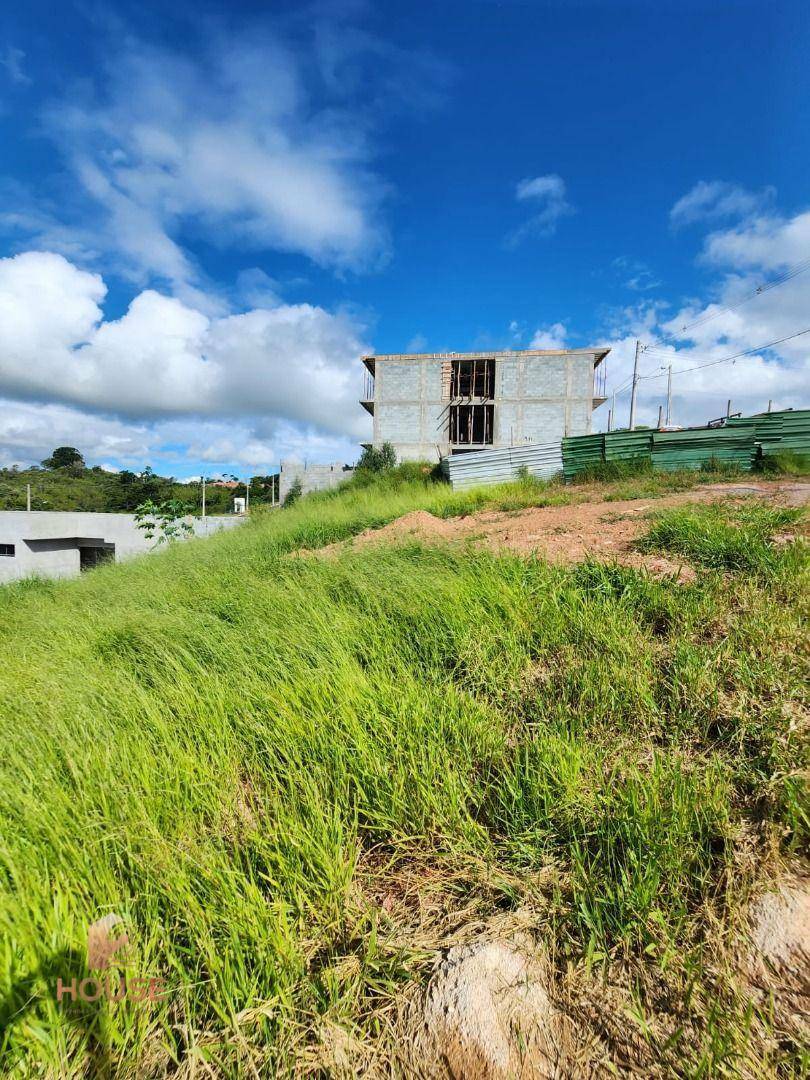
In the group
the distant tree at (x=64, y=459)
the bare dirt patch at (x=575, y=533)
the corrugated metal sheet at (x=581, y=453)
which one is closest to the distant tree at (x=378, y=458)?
the corrugated metal sheet at (x=581, y=453)

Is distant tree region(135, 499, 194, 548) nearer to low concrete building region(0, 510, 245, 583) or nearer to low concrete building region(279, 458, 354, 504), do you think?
low concrete building region(0, 510, 245, 583)

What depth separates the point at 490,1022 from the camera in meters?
0.97

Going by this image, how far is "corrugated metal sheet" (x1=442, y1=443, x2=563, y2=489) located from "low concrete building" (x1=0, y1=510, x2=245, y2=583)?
1099cm

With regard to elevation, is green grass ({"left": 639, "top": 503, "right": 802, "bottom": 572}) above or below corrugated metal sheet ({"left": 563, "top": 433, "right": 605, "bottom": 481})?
below

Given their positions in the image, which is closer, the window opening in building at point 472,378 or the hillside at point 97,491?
the window opening in building at point 472,378

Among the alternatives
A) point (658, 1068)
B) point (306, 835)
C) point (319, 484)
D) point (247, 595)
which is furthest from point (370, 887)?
point (319, 484)

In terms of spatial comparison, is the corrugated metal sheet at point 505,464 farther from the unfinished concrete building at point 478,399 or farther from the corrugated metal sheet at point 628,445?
the unfinished concrete building at point 478,399

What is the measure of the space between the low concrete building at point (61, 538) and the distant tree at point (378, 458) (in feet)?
25.0

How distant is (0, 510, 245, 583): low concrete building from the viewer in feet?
68.8

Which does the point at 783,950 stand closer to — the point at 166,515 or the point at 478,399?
the point at 166,515

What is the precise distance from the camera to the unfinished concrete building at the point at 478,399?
24734mm

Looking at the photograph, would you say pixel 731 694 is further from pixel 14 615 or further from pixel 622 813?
pixel 14 615
